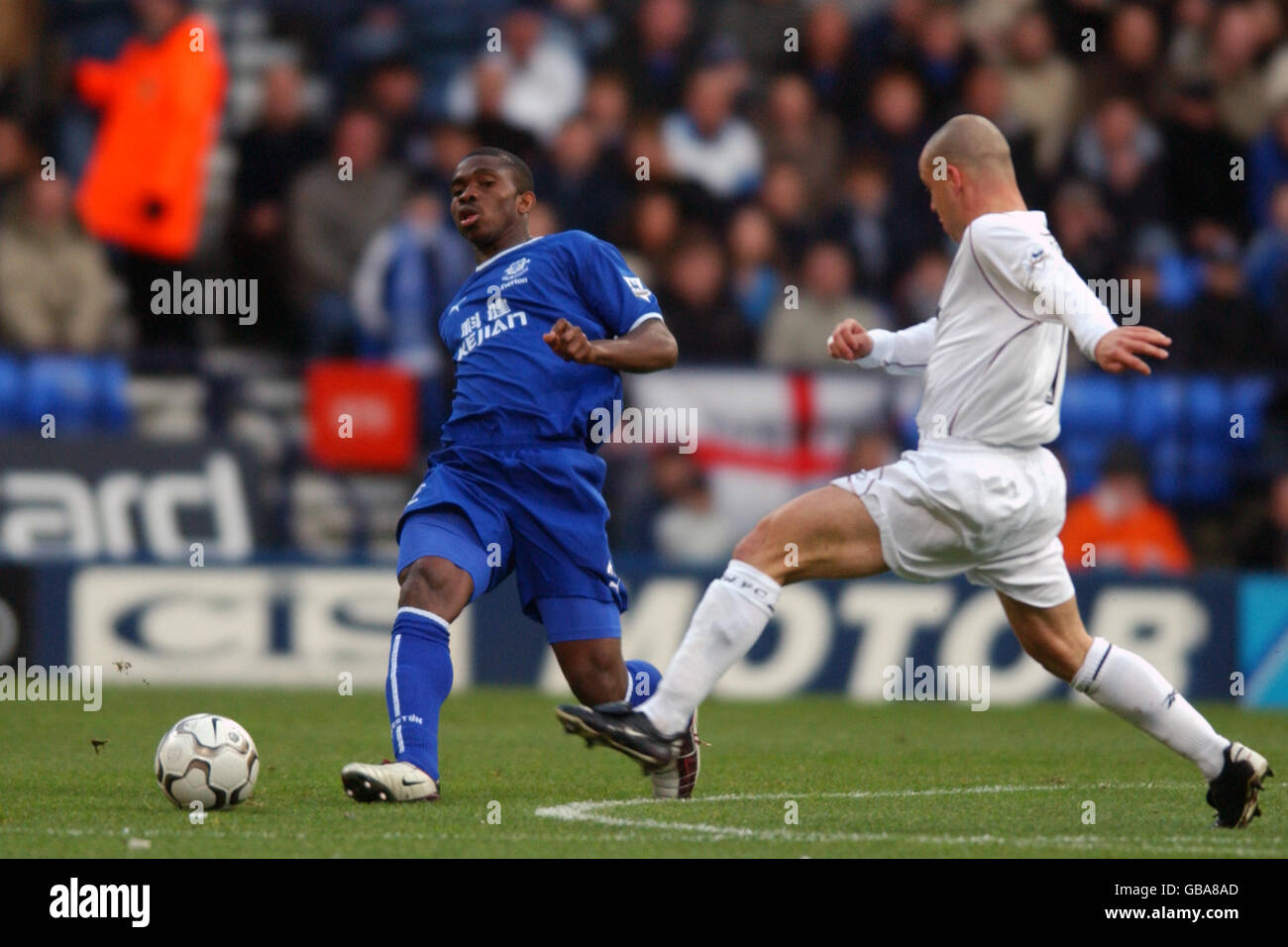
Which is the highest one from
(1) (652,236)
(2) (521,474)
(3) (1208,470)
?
(1) (652,236)

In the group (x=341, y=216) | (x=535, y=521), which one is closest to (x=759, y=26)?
(x=341, y=216)

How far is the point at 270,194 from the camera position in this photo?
46.8 feet

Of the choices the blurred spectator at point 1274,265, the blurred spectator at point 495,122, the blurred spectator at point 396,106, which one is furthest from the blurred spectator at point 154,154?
the blurred spectator at point 1274,265

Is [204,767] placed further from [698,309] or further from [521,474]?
[698,309]

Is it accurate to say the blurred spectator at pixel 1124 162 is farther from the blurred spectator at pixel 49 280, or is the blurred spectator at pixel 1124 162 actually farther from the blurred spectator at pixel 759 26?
the blurred spectator at pixel 49 280

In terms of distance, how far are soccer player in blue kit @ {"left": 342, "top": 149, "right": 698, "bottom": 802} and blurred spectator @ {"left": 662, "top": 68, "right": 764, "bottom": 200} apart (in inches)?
296

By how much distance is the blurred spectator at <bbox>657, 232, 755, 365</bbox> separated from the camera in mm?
13672

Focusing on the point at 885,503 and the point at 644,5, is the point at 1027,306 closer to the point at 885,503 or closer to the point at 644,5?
the point at 885,503

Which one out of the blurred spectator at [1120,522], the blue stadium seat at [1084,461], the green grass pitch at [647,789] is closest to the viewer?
the green grass pitch at [647,789]

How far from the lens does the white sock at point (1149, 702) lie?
6.42 m

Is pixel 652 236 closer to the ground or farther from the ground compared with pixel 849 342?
farther from the ground

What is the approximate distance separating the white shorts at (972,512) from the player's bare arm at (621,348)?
2.88ft

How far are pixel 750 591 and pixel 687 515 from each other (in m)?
7.03

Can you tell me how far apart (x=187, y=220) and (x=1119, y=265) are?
240 inches
